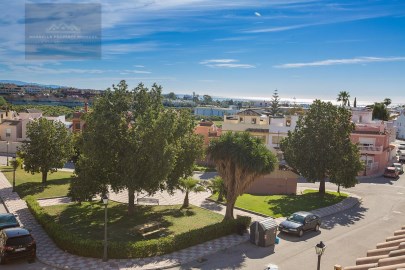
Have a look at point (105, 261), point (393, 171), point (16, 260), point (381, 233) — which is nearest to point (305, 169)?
point (381, 233)

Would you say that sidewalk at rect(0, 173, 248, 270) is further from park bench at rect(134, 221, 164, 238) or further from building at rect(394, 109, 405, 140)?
building at rect(394, 109, 405, 140)

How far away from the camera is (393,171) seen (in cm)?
4950

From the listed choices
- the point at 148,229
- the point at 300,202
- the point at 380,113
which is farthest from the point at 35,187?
the point at 380,113

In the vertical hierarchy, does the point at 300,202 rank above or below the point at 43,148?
below

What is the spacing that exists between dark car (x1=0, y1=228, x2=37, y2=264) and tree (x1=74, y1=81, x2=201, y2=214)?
6525 mm

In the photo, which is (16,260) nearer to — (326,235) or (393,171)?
(326,235)

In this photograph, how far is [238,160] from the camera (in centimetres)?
2450

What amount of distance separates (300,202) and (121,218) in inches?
680

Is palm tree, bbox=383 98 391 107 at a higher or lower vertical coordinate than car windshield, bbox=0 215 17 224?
higher

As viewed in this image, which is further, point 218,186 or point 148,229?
point 218,186

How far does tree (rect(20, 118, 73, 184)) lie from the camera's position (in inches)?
1384

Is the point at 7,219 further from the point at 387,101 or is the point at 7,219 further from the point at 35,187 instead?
the point at 387,101

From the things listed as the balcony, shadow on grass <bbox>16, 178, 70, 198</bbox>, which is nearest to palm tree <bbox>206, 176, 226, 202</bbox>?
shadow on grass <bbox>16, 178, 70, 198</bbox>

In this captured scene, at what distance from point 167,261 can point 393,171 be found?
40.9 metres
